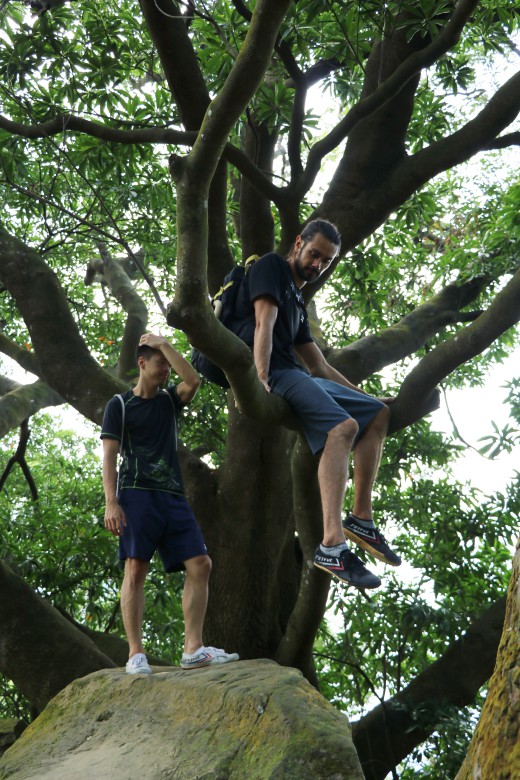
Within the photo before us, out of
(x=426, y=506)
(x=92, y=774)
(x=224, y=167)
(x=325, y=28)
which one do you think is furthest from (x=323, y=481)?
(x=426, y=506)

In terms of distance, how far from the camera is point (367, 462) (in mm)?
4375

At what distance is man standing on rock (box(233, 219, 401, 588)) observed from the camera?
391 cm

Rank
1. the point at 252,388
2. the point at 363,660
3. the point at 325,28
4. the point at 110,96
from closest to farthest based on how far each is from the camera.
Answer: the point at 252,388 → the point at 325,28 → the point at 110,96 → the point at 363,660

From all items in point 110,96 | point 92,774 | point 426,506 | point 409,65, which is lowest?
point 92,774

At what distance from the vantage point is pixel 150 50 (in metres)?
7.12

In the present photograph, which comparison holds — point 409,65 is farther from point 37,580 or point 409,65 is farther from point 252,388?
point 37,580

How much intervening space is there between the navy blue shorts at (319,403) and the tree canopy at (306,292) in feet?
0.40

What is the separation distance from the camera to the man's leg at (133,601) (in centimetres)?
449

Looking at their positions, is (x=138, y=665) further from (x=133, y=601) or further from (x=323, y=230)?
(x=323, y=230)

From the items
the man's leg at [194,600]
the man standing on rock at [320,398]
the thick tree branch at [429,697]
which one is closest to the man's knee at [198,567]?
the man's leg at [194,600]

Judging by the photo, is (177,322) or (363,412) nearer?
(177,322)

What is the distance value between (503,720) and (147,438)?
3.23m

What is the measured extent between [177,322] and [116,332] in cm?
695

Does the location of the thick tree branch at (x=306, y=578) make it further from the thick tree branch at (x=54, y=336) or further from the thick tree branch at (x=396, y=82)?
the thick tree branch at (x=396, y=82)
